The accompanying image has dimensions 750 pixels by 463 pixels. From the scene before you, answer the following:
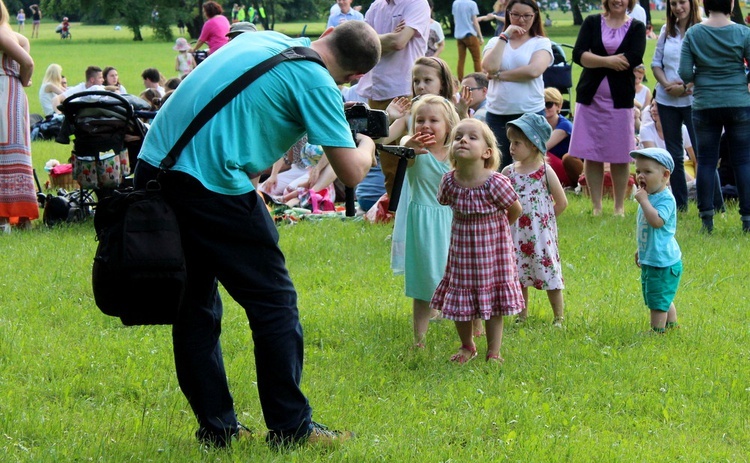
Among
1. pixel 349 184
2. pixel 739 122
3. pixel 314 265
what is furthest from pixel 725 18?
pixel 349 184

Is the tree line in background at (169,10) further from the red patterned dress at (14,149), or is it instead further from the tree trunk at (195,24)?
the red patterned dress at (14,149)

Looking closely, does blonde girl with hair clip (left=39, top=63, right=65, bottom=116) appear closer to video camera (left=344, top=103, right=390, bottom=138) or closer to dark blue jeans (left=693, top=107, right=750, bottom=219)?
dark blue jeans (left=693, top=107, right=750, bottom=219)

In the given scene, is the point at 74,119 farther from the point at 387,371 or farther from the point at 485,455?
the point at 485,455

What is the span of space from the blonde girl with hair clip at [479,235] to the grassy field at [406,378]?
354 millimetres

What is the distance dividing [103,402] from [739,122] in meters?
6.40

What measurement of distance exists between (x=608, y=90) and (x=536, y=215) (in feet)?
13.0

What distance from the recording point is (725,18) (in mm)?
9055

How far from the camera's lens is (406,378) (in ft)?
17.9

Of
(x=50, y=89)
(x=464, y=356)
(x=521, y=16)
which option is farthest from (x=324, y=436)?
(x=50, y=89)

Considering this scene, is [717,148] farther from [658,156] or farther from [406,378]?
[406,378]

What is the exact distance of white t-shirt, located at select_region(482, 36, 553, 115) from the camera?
31.0ft

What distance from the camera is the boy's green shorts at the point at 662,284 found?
19.9ft

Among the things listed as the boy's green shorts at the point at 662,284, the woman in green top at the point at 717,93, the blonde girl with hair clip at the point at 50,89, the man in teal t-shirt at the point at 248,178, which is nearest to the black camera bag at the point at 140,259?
the man in teal t-shirt at the point at 248,178

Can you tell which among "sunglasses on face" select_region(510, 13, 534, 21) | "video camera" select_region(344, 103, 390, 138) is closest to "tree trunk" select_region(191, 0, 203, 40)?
"sunglasses on face" select_region(510, 13, 534, 21)
